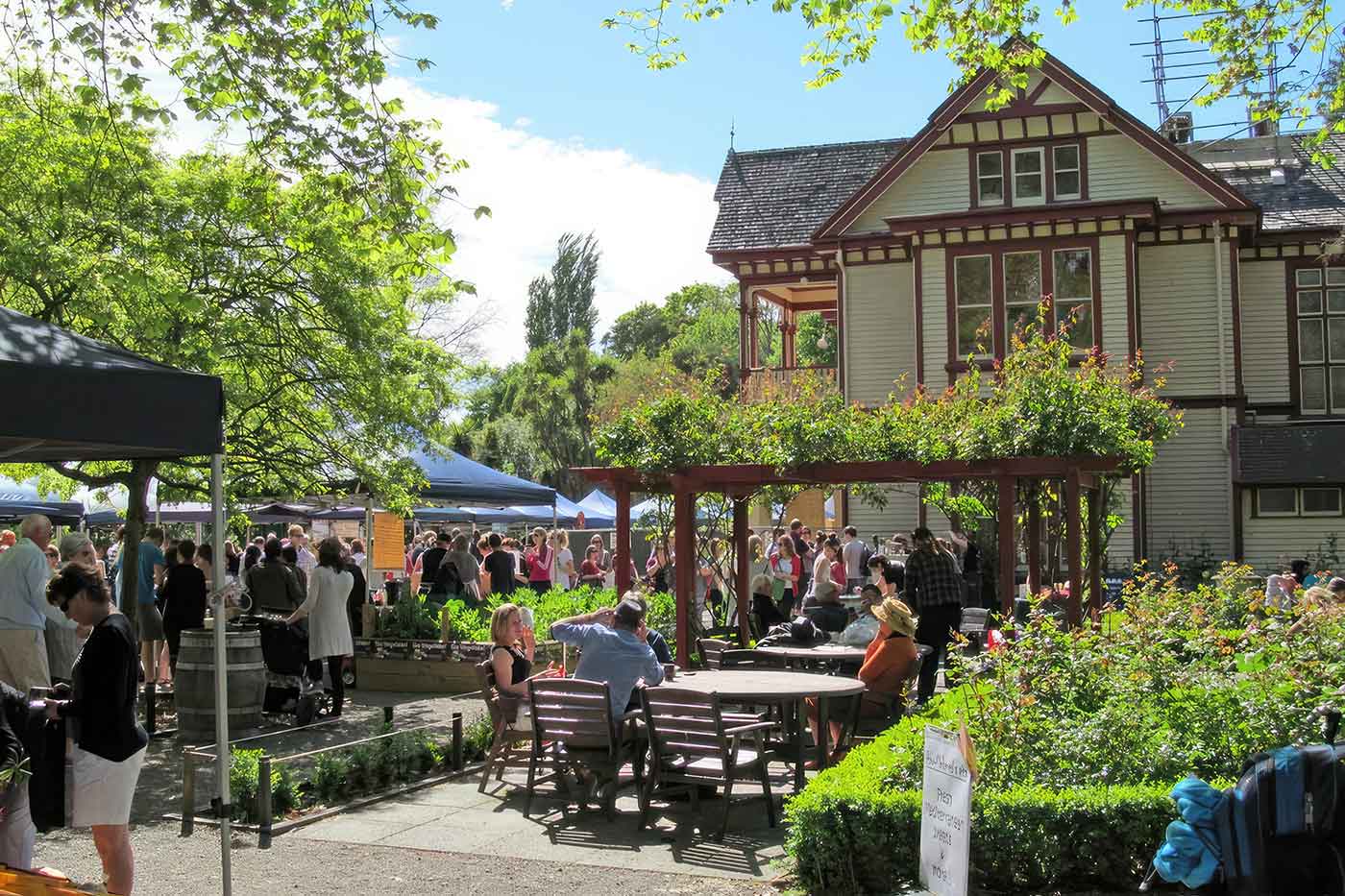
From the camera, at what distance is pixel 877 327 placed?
25.3m

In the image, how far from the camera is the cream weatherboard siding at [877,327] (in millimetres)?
25203

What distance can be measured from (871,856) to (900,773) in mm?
600

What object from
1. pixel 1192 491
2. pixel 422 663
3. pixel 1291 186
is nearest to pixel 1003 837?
pixel 422 663

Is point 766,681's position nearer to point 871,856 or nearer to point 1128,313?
point 871,856

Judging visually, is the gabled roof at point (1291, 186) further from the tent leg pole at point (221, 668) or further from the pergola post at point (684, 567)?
the tent leg pole at point (221, 668)

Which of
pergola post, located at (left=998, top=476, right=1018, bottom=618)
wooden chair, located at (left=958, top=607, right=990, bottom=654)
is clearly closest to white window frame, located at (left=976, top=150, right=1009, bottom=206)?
wooden chair, located at (left=958, top=607, right=990, bottom=654)

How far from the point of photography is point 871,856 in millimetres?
6754

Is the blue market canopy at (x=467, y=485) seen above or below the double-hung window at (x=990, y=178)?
below

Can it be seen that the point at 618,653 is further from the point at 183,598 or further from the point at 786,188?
the point at 786,188

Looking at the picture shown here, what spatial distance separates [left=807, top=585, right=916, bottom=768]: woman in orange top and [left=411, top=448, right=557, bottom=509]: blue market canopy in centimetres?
873

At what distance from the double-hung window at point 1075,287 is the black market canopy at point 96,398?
19.2 metres

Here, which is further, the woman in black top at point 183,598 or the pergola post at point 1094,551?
the pergola post at point 1094,551

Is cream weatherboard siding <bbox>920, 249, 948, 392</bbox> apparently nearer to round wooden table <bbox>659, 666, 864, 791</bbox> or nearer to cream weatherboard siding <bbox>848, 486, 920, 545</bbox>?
cream weatherboard siding <bbox>848, 486, 920, 545</bbox>

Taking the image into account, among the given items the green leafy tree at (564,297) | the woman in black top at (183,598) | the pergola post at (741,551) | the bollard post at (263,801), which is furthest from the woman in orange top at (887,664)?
the green leafy tree at (564,297)
